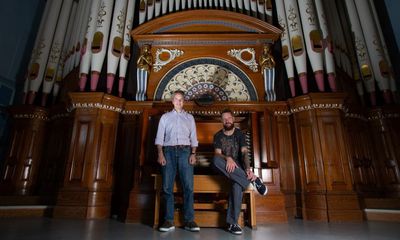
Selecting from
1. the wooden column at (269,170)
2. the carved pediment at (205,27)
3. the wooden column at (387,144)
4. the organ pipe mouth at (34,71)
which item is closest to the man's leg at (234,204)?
the wooden column at (269,170)

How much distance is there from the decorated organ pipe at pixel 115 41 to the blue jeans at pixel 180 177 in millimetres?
1875

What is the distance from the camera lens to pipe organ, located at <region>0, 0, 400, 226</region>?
3.05 meters

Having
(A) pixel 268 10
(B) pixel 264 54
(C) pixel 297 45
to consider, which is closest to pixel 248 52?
(B) pixel 264 54

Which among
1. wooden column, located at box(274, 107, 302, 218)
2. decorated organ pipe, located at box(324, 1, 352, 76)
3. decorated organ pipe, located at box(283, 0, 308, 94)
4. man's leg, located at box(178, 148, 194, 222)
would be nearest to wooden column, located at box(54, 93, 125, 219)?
man's leg, located at box(178, 148, 194, 222)

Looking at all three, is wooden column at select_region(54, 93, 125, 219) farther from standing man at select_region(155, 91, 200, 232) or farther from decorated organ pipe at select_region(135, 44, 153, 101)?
standing man at select_region(155, 91, 200, 232)

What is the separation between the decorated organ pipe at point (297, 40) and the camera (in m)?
3.48

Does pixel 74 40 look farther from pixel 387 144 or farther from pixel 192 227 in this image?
pixel 387 144

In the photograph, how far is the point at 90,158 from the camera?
10.3ft

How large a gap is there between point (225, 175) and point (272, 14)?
3334mm

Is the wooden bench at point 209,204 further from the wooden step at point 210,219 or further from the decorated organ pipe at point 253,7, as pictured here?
the decorated organ pipe at point 253,7

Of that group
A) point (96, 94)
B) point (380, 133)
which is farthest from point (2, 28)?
point (380, 133)

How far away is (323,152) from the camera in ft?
10.1

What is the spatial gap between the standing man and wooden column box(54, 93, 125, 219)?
130 cm

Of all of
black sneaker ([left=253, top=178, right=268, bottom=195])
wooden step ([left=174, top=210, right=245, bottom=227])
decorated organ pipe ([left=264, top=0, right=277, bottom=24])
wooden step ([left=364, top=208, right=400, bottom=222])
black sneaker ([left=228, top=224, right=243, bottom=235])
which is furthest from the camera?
decorated organ pipe ([left=264, top=0, right=277, bottom=24])
